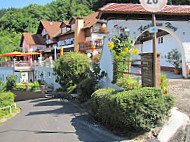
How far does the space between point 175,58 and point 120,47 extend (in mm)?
7506

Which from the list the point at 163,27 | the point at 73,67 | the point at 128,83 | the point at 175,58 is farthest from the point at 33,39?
the point at 128,83

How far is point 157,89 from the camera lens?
5.20 metres

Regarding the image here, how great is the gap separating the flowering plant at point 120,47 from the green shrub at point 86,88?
231 centimetres

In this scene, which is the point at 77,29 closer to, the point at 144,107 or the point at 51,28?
the point at 51,28

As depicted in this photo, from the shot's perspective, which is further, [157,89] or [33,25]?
[33,25]

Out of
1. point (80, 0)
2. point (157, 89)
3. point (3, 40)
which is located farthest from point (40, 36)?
point (157, 89)

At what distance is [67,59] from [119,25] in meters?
5.81

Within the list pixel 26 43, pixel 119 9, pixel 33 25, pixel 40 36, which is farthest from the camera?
pixel 33 25

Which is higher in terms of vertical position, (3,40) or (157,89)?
(3,40)

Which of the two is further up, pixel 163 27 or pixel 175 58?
pixel 163 27

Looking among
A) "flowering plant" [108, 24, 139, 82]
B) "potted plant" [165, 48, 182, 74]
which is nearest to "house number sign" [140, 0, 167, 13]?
"flowering plant" [108, 24, 139, 82]

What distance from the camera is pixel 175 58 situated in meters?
14.6

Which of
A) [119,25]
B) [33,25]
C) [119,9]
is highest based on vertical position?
[33,25]

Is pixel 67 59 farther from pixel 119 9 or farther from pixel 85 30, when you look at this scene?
pixel 85 30
